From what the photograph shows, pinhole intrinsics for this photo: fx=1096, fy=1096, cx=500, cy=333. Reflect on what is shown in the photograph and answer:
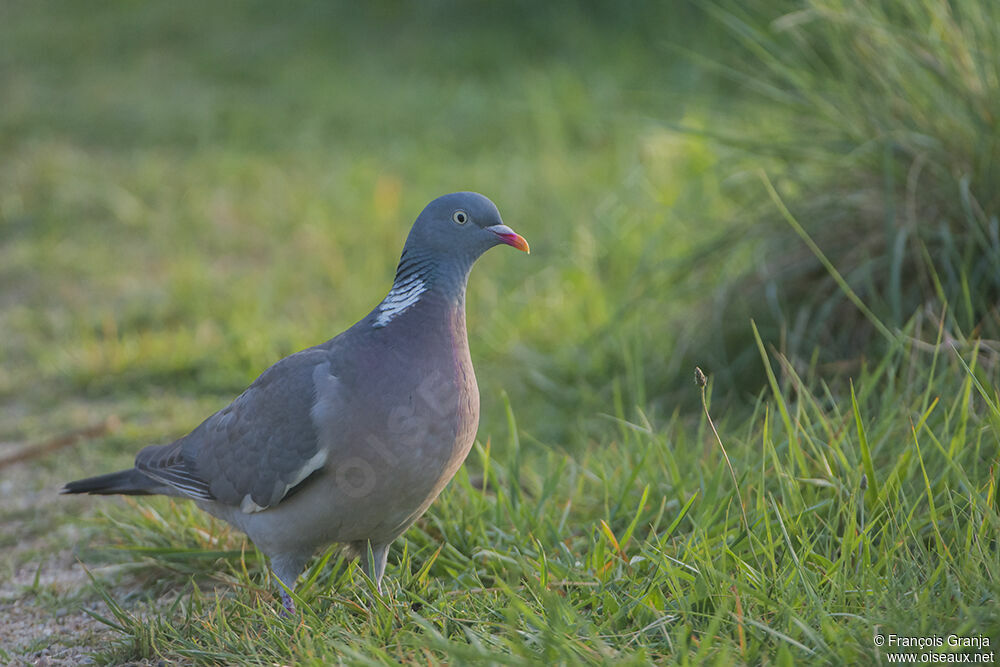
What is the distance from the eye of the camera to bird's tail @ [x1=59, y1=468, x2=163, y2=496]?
316 cm

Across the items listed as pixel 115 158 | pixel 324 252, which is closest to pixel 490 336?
pixel 324 252

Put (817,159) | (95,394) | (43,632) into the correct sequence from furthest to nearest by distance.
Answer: (95,394) < (817,159) < (43,632)

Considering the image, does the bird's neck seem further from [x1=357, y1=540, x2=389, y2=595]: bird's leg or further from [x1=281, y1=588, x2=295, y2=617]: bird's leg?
[x1=281, y1=588, x2=295, y2=617]: bird's leg

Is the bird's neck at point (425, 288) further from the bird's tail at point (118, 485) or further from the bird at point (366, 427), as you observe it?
the bird's tail at point (118, 485)

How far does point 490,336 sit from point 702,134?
1.46 meters

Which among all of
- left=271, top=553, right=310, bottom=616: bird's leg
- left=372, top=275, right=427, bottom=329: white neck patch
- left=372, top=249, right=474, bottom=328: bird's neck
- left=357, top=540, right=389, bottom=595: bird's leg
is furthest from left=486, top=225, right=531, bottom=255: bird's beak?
left=271, top=553, right=310, bottom=616: bird's leg

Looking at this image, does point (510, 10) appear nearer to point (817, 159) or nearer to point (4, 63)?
point (4, 63)

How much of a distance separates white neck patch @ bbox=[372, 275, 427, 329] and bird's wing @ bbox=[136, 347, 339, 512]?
0.18 metres

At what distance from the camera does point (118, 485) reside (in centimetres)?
320

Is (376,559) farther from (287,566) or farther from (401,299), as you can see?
(401,299)

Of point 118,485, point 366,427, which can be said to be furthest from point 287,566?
point 118,485

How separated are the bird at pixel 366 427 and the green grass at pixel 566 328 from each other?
174 millimetres

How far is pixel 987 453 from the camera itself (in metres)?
2.99

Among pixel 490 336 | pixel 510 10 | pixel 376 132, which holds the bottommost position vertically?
pixel 490 336
